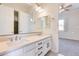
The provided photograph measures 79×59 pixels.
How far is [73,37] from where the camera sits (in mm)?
2303

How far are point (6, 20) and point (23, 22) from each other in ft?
1.32

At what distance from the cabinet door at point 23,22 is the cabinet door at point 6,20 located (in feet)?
0.68

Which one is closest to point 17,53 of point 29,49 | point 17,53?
point 17,53

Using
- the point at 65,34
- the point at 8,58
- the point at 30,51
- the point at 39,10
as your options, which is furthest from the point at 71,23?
the point at 8,58

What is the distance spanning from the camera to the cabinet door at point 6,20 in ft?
5.74

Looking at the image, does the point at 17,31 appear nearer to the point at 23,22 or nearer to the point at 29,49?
the point at 23,22

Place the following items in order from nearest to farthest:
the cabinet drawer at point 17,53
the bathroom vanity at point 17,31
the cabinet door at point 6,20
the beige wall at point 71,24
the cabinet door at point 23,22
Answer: the cabinet drawer at point 17,53
the bathroom vanity at point 17,31
the cabinet door at point 6,20
the beige wall at point 71,24
the cabinet door at point 23,22

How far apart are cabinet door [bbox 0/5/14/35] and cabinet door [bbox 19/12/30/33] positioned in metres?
0.21

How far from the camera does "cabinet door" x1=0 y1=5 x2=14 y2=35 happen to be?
1.75 meters

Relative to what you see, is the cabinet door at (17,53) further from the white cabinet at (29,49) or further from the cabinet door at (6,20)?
the cabinet door at (6,20)

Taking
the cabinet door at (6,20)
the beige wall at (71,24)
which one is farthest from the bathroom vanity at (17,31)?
the beige wall at (71,24)

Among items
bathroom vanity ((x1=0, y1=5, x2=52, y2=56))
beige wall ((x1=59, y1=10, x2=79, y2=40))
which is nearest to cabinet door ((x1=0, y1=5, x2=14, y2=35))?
→ bathroom vanity ((x1=0, y1=5, x2=52, y2=56))

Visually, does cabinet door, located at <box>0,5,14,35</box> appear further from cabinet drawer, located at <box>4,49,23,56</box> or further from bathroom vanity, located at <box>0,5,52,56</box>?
cabinet drawer, located at <box>4,49,23,56</box>

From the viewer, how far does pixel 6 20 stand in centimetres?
184
